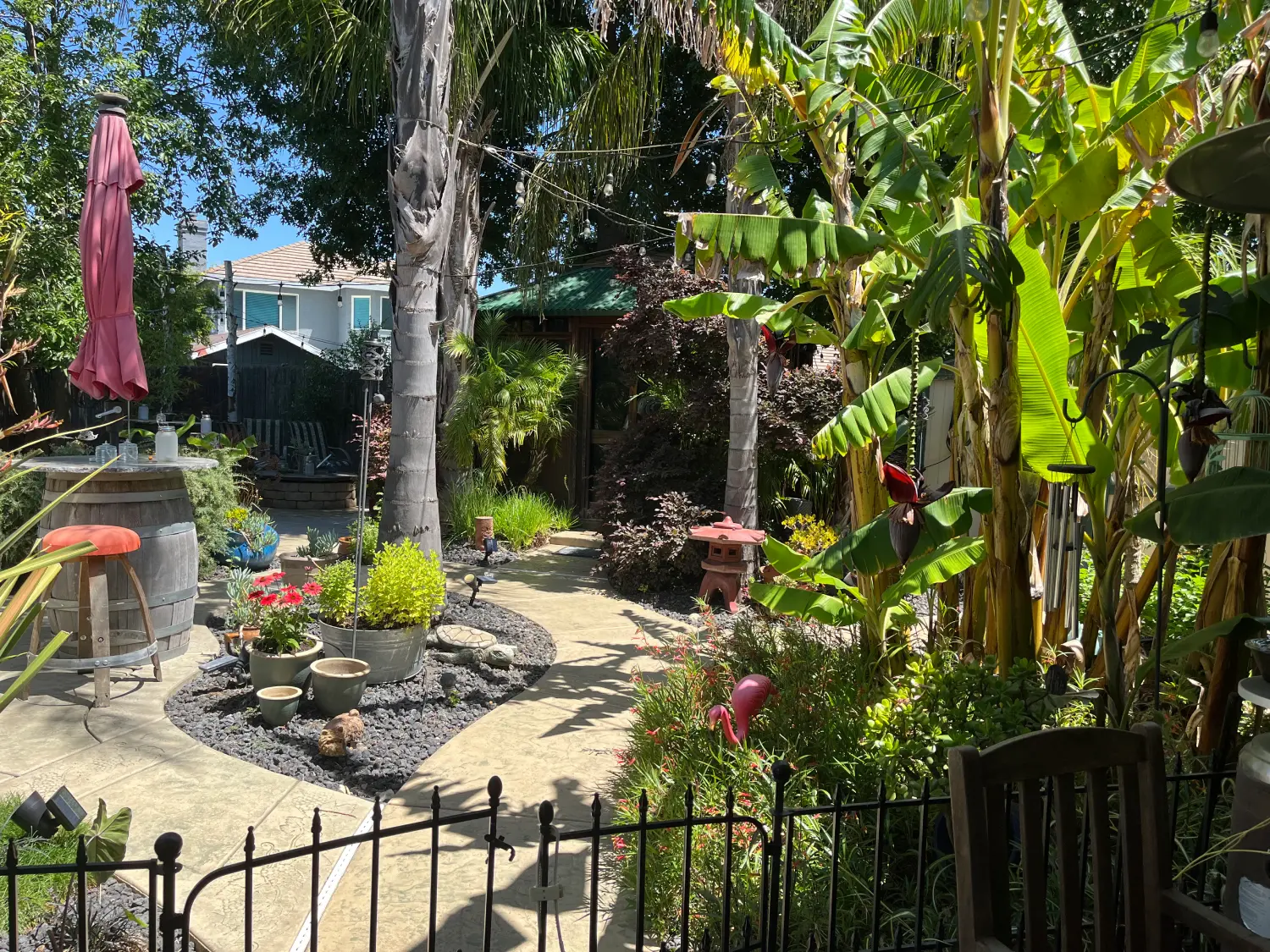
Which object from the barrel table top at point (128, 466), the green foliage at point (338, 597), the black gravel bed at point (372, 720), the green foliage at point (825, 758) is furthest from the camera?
the green foliage at point (338, 597)

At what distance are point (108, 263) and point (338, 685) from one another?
10.4 ft

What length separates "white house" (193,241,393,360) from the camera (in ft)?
101

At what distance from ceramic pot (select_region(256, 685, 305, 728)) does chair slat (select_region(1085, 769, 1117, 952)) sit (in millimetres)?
Answer: 3986

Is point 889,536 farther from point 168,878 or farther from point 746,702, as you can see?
point 168,878

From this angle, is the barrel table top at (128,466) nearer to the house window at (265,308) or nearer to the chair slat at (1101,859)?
the chair slat at (1101,859)

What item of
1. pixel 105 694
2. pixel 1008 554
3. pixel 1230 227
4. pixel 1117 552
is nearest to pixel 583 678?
pixel 105 694

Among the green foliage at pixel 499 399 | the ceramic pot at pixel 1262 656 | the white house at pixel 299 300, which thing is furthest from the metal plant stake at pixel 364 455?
the white house at pixel 299 300

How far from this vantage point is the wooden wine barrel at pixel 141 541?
5207 mm

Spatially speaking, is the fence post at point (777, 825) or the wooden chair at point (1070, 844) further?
the fence post at point (777, 825)

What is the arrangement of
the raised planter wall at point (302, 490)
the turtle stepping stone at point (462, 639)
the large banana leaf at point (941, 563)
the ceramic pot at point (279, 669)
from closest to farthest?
1. the large banana leaf at point (941, 563)
2. the ceramic pot at point (279, 669)
3. the turtle stepping stone at point (462, 639)
4. the raised planter wall at point (302, 490)

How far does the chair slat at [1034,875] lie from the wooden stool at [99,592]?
4.71 m

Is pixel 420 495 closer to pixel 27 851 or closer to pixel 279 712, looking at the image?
pixel 279 712

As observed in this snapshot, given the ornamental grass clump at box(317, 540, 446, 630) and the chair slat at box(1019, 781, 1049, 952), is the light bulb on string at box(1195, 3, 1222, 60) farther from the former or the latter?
the ornamental grass clump at box(317, 540, 446, 630)

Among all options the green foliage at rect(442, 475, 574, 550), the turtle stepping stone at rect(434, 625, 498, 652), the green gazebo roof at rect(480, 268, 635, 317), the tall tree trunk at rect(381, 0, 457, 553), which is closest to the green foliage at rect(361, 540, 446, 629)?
the turtle stepping stone at rect(434, 625, 498, 652)
